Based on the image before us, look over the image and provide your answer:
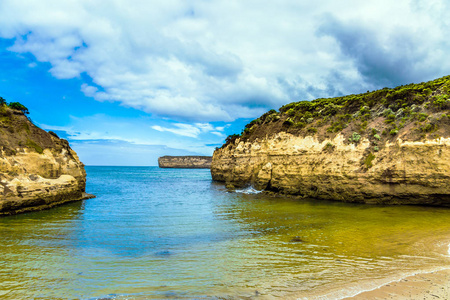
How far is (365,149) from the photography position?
24.0 meters

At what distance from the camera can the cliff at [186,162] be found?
16662 cm

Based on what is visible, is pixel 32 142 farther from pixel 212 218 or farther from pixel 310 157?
pixel 310 157

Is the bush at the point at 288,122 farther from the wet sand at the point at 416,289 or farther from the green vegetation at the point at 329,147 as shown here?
the wet sand at the point at 416,289

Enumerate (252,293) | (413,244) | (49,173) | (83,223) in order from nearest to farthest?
(252,293) < (413,244) < (83,223) < (49,173)

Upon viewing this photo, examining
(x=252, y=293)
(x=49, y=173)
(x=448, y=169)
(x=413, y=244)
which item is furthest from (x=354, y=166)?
(x=49, y=173)

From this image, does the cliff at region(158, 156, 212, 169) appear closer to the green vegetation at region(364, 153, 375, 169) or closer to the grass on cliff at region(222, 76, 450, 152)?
the grass on cliff at region(222, 76, 450, 152)

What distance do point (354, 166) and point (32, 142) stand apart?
29.4m

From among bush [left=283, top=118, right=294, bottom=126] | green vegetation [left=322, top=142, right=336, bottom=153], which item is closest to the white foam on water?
bush [left=283, top=118, right=294, bottom=126]

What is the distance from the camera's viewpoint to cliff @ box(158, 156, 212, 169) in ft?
547

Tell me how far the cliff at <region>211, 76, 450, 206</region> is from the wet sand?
1516 cm

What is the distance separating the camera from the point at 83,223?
16.6 meters

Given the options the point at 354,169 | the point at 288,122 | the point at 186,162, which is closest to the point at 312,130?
the point at 288,122

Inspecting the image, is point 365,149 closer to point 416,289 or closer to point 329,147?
point 329,147

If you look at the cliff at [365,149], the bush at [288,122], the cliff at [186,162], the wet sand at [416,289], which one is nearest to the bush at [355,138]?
the cliff at [365,149]
